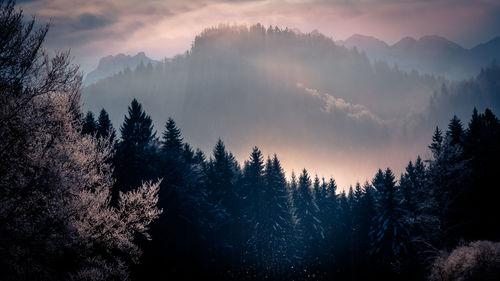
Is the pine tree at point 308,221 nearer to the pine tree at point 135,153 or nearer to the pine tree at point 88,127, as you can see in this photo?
the pine tree at point 135,153

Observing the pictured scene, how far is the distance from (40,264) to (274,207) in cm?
3144

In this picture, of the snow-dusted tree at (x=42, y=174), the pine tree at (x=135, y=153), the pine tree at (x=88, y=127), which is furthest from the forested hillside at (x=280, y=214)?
the snow-dusted tree at (x=42, y=174)

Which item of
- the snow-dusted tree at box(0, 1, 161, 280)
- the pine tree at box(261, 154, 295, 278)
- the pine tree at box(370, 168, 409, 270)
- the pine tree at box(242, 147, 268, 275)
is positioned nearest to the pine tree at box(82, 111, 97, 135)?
the snow-dusted tree at box(0, 1, 161, 280)

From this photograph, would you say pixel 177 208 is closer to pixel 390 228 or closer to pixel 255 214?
pixel 255 214

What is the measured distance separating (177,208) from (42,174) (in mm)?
21647

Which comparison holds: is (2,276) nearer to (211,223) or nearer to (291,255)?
(211,223)

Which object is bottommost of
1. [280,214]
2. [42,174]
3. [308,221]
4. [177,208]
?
[308,221]

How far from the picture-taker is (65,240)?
27.5 ft

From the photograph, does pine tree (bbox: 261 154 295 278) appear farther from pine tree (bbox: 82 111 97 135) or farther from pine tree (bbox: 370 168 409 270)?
pine tree (bbox: 82 111 97 135)

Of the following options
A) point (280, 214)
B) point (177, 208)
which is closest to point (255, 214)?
point (280, 214)

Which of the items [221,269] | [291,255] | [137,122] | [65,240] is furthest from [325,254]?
[65,240]

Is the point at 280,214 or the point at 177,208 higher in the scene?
the point at 177,208

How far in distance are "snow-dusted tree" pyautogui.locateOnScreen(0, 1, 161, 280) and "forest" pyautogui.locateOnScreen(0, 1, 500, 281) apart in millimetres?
33

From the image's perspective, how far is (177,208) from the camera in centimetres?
2886
